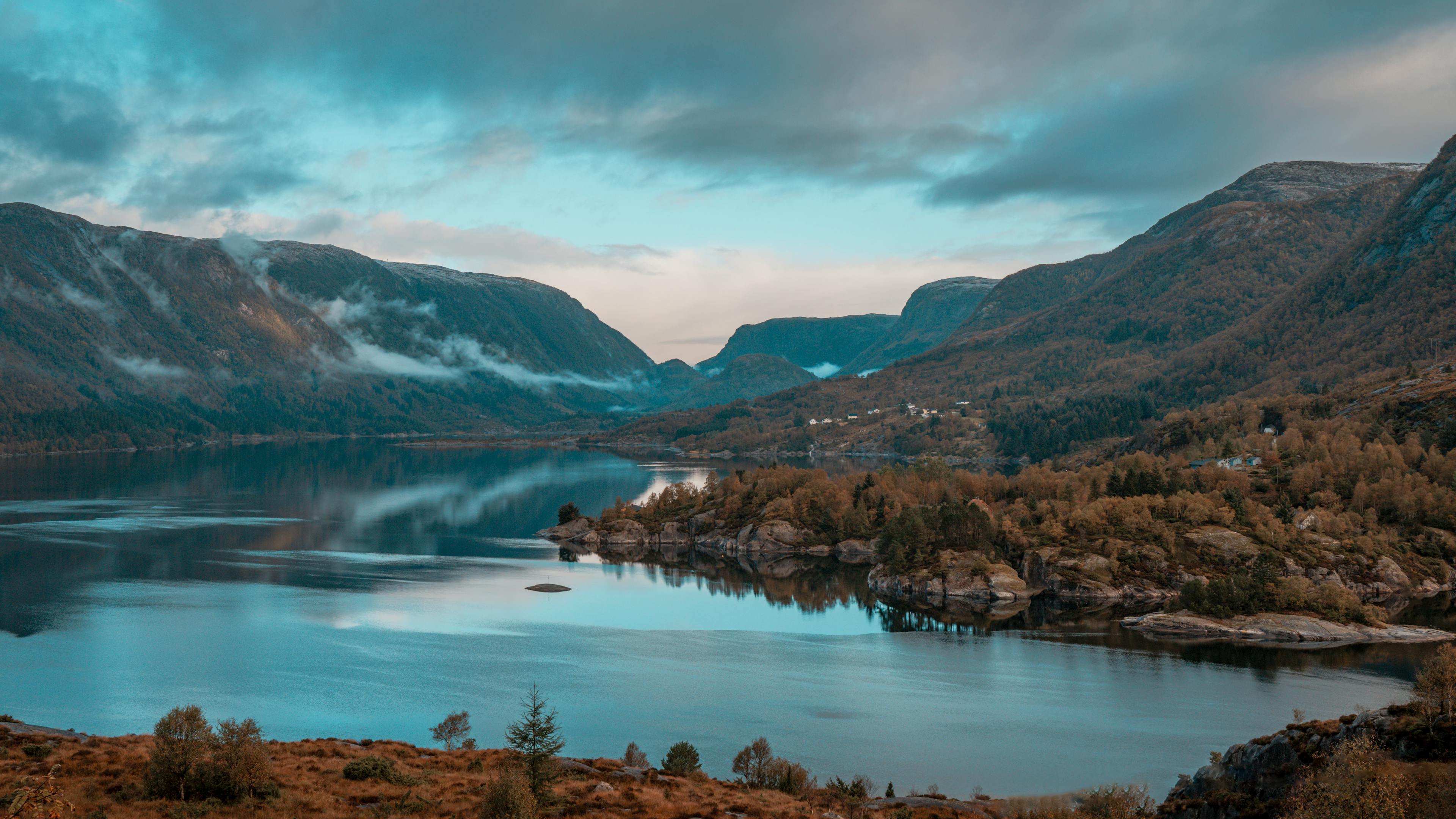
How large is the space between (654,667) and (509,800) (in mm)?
49271

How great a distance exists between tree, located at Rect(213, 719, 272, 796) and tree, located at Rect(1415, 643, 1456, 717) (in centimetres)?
4712

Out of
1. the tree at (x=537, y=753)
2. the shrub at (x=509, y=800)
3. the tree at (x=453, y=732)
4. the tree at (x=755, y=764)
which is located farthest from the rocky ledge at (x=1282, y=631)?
the shrub at (x=509, y=800)

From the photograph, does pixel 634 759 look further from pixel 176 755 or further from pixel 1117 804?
pixel 1117 804

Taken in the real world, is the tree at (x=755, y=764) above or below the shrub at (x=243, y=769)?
below

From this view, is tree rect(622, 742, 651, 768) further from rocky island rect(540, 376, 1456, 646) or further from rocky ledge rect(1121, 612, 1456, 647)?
rocky island rect(540, 376, 1456, 646)

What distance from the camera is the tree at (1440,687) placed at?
3856 cm

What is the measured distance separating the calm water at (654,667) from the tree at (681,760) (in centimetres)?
371

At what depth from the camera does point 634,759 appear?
51.1 m

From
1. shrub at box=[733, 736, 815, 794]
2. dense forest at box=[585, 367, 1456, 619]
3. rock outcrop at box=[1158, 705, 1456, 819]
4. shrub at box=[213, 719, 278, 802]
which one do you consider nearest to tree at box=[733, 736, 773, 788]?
shrub at box=[733, 736, 815, 794]

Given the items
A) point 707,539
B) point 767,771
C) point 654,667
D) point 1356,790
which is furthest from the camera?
point 707,539

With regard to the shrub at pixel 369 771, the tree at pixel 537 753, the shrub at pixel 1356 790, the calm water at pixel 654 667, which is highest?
the shrub at pixel 1356 790

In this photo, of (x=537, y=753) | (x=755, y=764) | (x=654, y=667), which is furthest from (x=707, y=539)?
(x=537, y=753)

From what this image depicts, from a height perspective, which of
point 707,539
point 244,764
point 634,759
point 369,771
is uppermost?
point 244,764

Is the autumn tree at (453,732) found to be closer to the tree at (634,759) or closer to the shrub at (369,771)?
the tree at (634,759)
